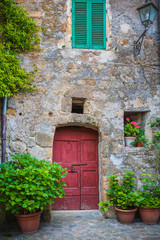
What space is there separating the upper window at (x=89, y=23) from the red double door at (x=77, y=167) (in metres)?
1.91

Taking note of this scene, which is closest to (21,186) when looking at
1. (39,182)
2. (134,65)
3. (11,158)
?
(39,182)

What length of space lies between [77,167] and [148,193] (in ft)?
4.97

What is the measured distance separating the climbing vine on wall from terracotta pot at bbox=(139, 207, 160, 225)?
10.4 feet

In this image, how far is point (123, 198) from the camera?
3883 mm

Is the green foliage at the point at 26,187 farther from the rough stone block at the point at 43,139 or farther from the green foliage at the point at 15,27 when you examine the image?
the green foliage at the point at 15,27

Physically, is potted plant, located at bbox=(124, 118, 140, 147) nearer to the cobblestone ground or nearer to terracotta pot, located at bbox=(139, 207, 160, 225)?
terracotta pot, located at bbox=(139, 207, 160, 225)

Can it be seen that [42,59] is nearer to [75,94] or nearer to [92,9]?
[75,94]

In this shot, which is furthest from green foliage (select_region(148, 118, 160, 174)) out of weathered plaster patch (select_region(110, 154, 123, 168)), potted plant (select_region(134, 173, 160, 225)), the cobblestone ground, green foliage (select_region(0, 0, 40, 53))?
green foliage (select_region(0, 0, 40, 53))

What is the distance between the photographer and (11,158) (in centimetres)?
396

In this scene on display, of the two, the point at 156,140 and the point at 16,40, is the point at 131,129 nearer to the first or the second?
A: the point at 156,140

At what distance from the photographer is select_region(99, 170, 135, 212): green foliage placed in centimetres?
388

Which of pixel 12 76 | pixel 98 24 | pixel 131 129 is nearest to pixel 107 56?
pixel 98 24

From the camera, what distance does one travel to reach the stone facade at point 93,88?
4133 mm

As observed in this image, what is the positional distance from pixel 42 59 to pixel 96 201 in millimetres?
3223
